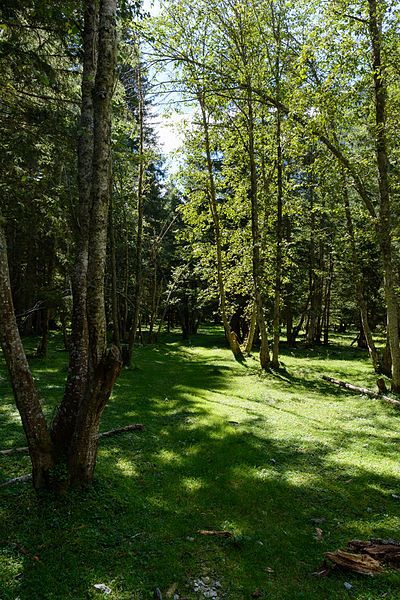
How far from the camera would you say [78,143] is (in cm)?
716

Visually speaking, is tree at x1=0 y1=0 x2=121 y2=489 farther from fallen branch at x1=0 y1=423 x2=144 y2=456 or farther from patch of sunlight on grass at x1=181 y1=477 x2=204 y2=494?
fallen branch at x1=0 y1=423 x2=144 y2=456

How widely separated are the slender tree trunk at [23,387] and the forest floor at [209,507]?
505 millimetres

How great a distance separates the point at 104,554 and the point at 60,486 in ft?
4.06

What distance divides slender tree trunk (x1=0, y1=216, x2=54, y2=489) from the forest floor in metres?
0.51

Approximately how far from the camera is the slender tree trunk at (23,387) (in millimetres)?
5398

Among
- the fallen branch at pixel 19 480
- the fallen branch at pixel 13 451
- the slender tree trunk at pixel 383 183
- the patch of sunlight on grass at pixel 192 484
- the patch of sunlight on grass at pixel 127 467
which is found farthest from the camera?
the slender tree trunk at pixel 383 183

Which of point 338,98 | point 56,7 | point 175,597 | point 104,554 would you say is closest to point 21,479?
point 104,554

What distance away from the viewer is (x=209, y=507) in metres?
6.52

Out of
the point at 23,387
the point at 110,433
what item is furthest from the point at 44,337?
the point at 23,387

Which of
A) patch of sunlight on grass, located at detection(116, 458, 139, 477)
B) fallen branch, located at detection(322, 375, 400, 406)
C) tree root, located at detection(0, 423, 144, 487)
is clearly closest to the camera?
tree root, located at detection(0, 423, 144, 487)

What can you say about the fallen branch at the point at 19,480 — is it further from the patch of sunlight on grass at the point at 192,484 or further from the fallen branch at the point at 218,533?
the fallen branch at the point at 218,533

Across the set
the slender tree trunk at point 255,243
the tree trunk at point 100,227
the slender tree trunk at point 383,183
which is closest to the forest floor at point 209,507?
the tree trunk at point 100,227

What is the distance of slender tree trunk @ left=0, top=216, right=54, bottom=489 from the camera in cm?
540

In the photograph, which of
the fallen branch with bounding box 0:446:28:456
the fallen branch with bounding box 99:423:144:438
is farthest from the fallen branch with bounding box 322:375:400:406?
the fallen branch with bounding box 0:446:28:456
